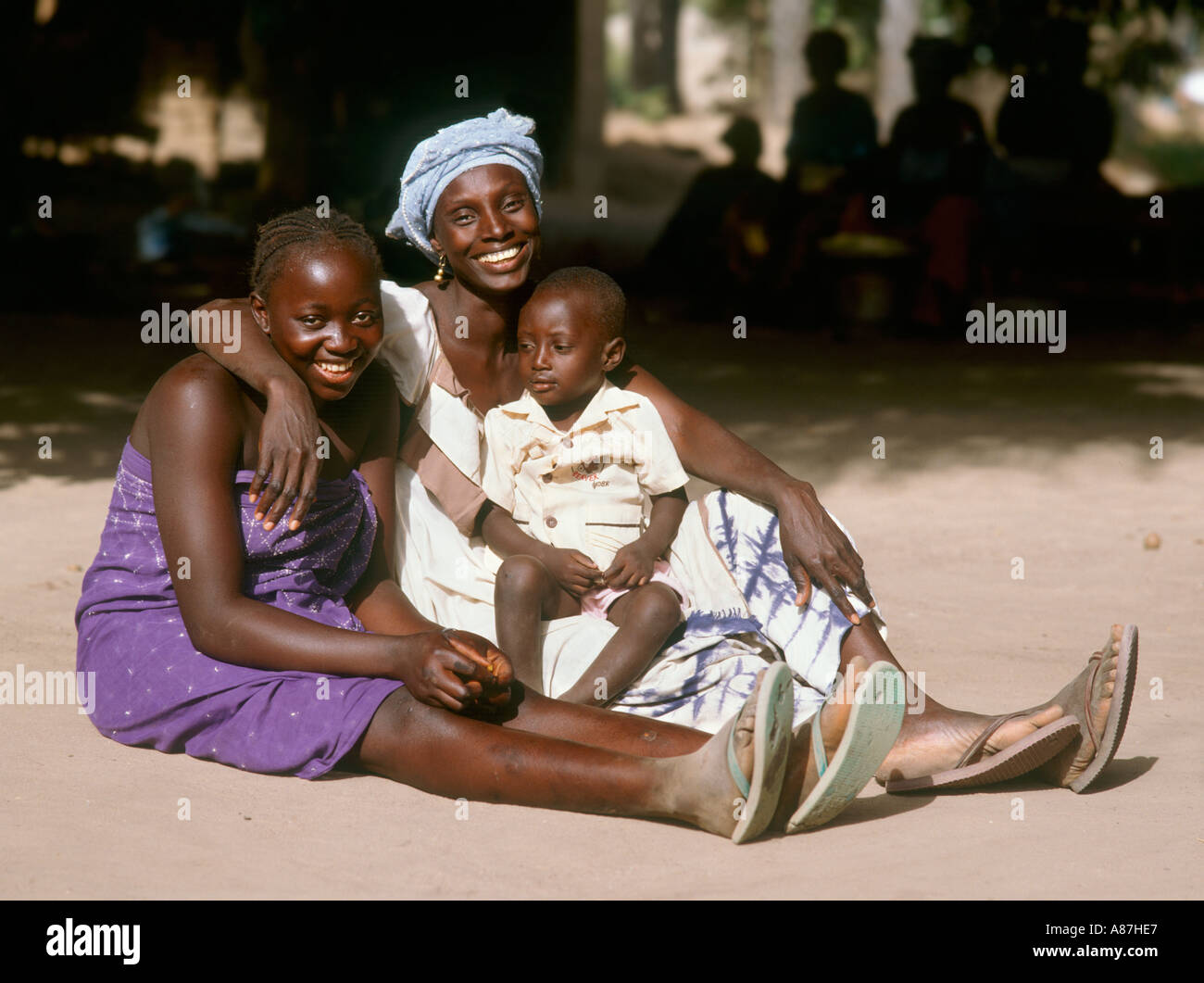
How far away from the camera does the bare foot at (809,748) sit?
3012 mm

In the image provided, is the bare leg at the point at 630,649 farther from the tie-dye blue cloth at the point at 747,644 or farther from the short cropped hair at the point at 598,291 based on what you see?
the short cropped hair at the point at 598,291

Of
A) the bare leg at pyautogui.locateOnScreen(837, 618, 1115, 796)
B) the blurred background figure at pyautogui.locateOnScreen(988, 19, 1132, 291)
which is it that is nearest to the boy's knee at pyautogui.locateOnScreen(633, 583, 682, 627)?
the bare leg at pyautogui.locateOnScreen(837, 618, 1115, 796)

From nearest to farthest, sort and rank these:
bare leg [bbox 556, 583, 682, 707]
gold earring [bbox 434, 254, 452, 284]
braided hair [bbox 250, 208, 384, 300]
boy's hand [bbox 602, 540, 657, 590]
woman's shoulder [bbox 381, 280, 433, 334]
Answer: braided hair [bbox 250, 208, 384, 300] → bare leg [bbox 556, 583, 682, 707] → boy's hand [bbox 602, 540, 657, 590] → woman's shoulder [bbox 381, 280, 433, 334] → gold earring [bbox 434, 254, 452, 284]

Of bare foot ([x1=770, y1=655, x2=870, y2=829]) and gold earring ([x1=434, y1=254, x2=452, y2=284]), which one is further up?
gold earring ([x1=434, y1=254, x2=452, y2=284])

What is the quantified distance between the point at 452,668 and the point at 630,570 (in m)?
0.88

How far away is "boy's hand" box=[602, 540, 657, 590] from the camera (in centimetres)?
387

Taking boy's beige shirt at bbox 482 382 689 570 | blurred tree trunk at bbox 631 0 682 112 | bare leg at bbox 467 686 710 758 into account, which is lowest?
bare leg at bbox 467 686 710 758

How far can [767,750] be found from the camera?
2.87 m

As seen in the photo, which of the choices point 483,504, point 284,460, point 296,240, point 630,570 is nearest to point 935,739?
point 630,570

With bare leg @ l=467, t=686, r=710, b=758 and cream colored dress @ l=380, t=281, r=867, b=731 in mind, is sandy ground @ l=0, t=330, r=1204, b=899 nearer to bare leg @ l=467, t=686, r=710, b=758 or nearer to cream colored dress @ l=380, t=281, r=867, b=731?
bare leg @ l=467, t=686, r=710, b=758

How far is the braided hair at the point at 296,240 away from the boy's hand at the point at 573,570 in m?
0.85

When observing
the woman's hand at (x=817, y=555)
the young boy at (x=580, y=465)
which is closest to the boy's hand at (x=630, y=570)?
the young boy at (x=580, y=465)

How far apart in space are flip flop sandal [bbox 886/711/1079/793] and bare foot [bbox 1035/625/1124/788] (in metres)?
0.04

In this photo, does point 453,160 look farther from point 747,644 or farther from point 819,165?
point 819,165
